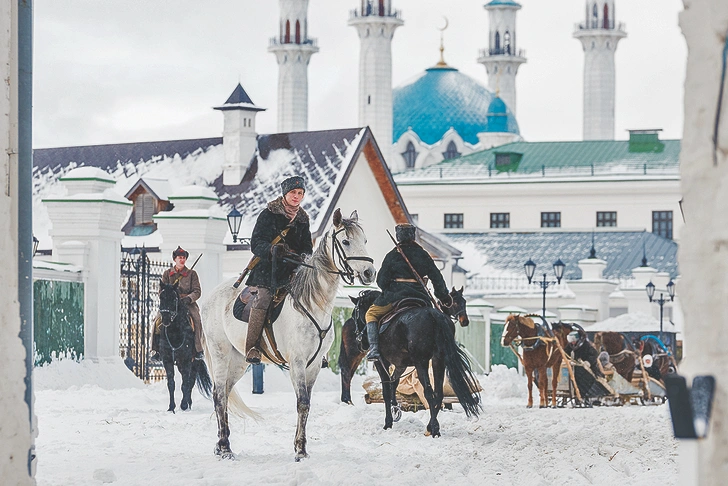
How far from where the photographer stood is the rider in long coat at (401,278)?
579 inches

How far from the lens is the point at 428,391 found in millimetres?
14195

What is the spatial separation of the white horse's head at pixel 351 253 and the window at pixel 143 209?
30580mm

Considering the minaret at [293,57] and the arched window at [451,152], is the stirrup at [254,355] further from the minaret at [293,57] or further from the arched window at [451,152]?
the arched window at [451,152]

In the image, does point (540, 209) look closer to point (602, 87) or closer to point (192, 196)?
point (602, 87)

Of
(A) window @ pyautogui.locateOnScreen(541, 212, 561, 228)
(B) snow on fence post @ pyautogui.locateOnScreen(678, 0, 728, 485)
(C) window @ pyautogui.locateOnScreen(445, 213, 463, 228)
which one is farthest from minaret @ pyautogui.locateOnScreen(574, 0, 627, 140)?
(B) snow on fence post @ pyautogui.locateOnScreen(678, 0, 728, 485)

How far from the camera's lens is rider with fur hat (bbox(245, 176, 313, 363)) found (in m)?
12.0

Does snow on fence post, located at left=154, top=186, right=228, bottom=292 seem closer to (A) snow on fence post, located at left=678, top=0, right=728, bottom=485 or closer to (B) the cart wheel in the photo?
(B) the cart wheel

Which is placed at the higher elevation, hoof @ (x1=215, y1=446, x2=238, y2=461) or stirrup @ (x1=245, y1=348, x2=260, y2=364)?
stirrup @ (x1=245, y1=348, x2=260, y2=364)

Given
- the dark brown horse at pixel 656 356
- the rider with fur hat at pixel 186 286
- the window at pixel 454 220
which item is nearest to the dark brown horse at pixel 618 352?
the dark brown horse at pixel 656 356

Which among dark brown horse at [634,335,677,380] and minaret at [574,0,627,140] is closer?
dark brown horse at [634,335,677,380]

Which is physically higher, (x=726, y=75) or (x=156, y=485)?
(x=726, y=75)

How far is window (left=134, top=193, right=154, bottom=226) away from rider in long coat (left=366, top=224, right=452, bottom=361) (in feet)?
90.8

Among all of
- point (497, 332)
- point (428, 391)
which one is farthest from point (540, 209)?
point (428, 391)

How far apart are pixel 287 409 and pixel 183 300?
1.87 metres
